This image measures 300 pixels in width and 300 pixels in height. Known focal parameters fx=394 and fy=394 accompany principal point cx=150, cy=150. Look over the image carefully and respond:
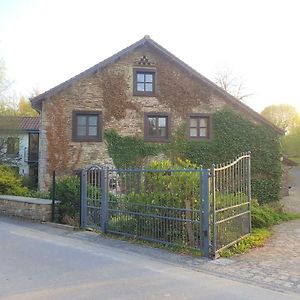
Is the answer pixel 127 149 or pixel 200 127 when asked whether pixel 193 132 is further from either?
pixel 127 149

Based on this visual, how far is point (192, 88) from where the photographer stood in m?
22.0

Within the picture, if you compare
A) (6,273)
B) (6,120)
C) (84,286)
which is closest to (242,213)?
(84,286)

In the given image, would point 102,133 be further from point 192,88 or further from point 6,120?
point 6,120

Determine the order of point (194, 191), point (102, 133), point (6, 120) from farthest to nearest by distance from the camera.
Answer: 1. point (6, 120)
2. point (102, 133)
3. point (194, 191)

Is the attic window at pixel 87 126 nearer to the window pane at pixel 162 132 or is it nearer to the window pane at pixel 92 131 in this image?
the window pane at pixel 92 131

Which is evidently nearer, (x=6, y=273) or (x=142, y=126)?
(x=6, y=273)

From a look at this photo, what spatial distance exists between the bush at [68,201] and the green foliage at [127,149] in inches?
327

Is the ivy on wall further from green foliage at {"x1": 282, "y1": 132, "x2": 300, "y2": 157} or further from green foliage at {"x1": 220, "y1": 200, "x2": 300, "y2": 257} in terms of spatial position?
green foliage at {"x1": 282, "y1": 132, "x2": 300, "y2": 157}

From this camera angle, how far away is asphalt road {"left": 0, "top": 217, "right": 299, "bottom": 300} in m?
5.57

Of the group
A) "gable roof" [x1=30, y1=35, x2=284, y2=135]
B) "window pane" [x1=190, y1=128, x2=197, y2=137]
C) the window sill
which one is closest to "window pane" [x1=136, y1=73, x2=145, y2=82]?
the window sill

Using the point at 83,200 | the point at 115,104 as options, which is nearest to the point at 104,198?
the point at 83,200

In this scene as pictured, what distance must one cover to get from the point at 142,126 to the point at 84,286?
15948 mm

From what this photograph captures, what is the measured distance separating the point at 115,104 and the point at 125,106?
557 mm

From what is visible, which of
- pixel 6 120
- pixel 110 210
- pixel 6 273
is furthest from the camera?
pixel 6 120
